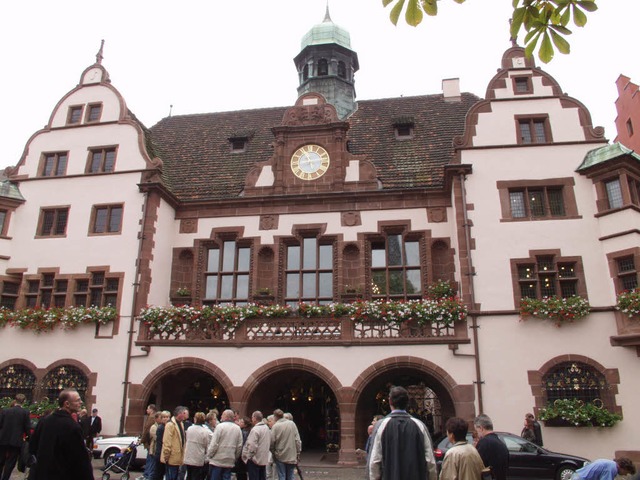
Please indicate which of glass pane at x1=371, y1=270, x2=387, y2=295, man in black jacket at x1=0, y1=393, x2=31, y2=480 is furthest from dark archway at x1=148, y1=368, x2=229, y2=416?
Answer: man in black jacket at x1=0, y1=393, x2=31, y2=480

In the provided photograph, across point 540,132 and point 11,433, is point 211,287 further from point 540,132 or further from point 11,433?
point 540,132

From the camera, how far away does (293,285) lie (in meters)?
20.1

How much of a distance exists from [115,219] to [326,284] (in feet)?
25.8

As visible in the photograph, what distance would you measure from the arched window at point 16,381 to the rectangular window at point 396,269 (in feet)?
37.9

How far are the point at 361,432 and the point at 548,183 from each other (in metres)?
9.80

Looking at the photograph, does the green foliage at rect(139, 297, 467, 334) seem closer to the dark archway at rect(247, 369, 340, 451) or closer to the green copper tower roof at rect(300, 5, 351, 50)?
the dark archway at rect(247, 369, 340, 451)

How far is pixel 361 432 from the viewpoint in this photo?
58.0ft

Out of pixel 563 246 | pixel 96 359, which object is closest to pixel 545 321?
pixel 563 246

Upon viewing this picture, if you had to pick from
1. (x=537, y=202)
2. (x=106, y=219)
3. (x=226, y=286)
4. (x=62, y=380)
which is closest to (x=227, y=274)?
(x=226, y=286)

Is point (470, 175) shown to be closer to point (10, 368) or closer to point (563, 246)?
point (563, 246)

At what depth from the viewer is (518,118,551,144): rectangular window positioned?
18938mm

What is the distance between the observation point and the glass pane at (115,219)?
20203 mm

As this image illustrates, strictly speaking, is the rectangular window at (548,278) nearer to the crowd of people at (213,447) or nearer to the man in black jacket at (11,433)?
the crowd of people at (213,447)

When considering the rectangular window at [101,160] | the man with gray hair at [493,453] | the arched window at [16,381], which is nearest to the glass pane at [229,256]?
the rectangular window at [101,160]
